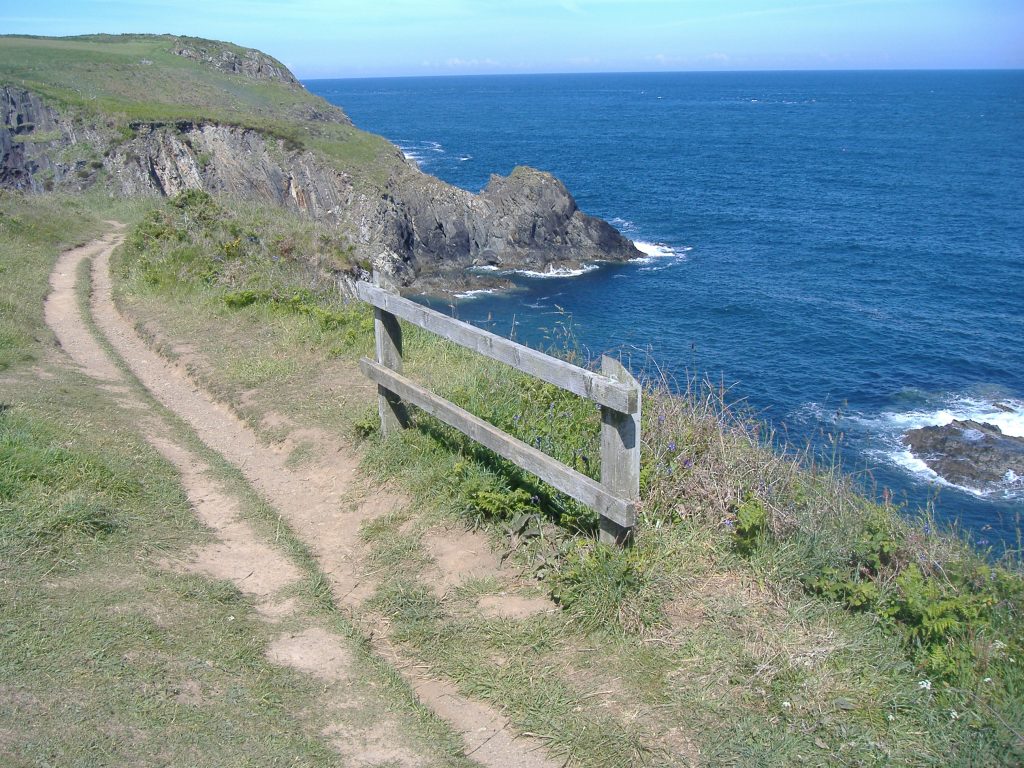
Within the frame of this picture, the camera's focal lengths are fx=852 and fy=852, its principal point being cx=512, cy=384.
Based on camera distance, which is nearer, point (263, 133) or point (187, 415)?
point (187, 415)

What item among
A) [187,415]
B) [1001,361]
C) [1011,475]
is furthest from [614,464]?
[1001,361]

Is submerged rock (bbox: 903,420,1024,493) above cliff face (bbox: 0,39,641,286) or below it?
below

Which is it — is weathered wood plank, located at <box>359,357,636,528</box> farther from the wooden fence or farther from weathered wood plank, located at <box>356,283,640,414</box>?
weathered wood plank, located at <box>356,283,640,414</box>

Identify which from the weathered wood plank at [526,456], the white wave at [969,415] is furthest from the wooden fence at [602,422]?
the white wave at [969,415]

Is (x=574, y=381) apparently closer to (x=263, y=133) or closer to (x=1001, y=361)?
(x=1001, y=361)

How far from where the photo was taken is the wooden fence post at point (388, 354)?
7406 millimetres

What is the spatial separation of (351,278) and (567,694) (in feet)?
43.8

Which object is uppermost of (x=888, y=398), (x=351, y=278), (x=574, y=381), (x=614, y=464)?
(x=574, y=381)

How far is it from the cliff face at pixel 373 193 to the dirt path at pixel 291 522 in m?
41.7

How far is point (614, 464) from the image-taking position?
16.9 feet

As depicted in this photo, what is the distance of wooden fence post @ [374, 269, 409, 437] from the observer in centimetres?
741

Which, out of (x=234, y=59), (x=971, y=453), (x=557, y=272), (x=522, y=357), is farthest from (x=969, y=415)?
(x=234, y=59)

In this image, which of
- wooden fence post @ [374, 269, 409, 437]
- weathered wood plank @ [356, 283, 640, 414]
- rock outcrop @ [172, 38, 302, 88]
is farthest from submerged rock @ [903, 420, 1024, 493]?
rock outcrop @ [172, 38, 302, 88]

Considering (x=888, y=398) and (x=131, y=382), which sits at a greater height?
(x=131, y=382)
